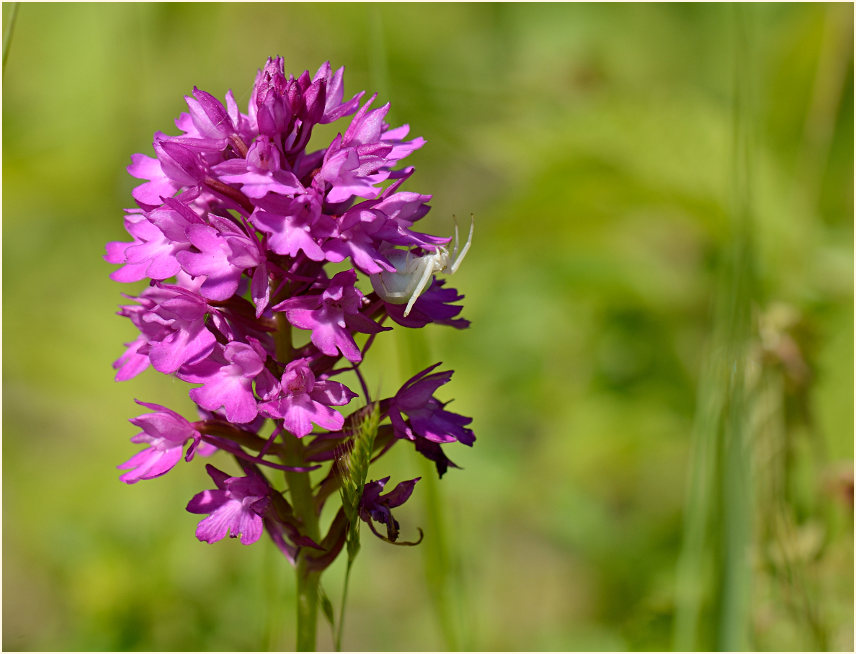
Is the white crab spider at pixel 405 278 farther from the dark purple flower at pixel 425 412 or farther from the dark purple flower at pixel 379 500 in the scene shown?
the dark purple flower at pixel 379 500

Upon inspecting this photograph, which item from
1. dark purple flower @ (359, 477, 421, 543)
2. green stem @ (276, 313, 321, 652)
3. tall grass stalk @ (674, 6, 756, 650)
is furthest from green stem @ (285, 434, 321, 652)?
tall grass stalk @ (674, 6, 756, 650)

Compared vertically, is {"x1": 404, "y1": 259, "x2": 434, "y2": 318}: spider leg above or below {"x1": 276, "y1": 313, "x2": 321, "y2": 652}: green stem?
above

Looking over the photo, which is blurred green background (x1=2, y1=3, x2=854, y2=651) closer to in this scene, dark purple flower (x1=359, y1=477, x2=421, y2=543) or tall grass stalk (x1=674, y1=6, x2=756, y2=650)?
tall grass stalk (x1=674, y1=6, x2=756, y2=650)

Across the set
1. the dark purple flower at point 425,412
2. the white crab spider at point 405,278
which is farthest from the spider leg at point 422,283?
the dark purple flower at point 425,412

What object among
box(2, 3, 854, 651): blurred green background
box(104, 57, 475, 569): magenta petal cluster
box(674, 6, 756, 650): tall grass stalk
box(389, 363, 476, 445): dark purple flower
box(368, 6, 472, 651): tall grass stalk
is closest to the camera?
box(104, 57, 475, 569): magenta petal cluster

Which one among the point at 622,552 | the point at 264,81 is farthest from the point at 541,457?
the point at 264,81

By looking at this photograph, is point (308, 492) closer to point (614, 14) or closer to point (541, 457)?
point (541, 457)

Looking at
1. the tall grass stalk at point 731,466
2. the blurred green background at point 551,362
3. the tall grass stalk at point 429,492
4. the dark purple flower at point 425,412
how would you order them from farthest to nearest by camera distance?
the blurred green background at point 551,362
the tall grass stalk at point 429,492
the tall grass stalk at point 731,466
the dark purple flower at point 425,412
